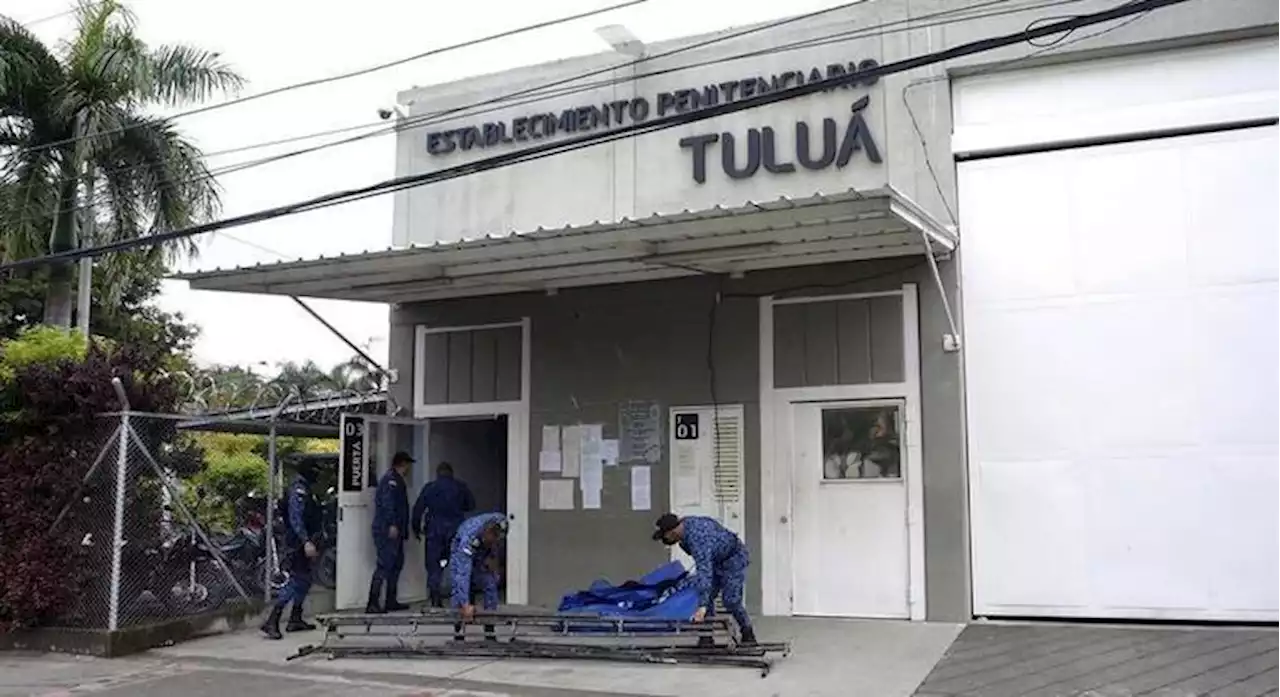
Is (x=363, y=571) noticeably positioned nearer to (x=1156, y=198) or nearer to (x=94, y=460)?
(x=94, y=460)

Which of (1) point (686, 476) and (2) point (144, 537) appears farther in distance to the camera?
(1) point (686, 476)

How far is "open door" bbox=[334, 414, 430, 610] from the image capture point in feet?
41.3

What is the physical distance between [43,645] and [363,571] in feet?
11.0

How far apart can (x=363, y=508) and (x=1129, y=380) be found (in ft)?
27.5

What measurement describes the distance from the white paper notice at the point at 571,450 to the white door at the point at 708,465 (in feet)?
3.85

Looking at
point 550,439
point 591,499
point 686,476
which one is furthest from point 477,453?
point 686,476

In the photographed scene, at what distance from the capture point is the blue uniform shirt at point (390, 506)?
1209cm

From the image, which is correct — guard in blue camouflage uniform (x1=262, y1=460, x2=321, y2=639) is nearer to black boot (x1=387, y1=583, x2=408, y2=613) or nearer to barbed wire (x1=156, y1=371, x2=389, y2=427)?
black boot (x1=387, y1=583, x2=408, y2=613)

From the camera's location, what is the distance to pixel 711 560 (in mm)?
9055

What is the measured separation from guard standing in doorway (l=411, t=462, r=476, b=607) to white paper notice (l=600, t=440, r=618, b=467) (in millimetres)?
1612

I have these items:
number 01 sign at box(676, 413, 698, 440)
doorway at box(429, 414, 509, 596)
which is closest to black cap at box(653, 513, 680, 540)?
number 01 sign at box(676, 413, 698, 440)

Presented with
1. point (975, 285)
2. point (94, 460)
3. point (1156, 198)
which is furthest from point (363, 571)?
point (1156, 198)

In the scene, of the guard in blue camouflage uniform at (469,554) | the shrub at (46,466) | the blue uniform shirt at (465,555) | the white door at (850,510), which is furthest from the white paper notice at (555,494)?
the shrub at (46,466)

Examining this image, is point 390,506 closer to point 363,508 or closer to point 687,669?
point 363,508
